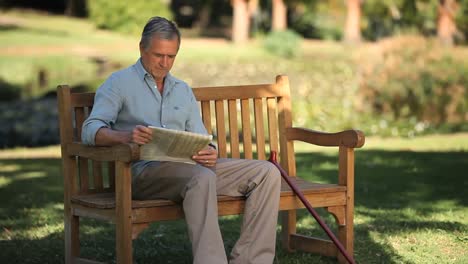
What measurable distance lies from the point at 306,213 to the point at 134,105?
275 cm

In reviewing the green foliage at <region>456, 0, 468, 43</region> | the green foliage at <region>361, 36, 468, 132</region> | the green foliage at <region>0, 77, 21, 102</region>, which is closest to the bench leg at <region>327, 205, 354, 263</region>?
the green foliage at <region>361, 36, 468, 132</region>

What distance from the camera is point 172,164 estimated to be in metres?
5.03

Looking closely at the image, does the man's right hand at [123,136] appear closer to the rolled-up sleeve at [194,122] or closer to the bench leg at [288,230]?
the rolled-up sleeve at [194,122]

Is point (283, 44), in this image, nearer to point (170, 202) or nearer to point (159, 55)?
point (159, 55)

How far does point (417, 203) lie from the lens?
321 inches

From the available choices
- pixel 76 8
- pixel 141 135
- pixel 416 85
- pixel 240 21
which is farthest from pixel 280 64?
pixel 76 8

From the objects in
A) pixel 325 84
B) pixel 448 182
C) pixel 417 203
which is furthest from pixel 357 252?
pixel 325 84

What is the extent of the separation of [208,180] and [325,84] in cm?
1496

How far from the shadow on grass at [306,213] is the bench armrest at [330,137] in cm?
68

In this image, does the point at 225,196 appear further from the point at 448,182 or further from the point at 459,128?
the point at 459,128

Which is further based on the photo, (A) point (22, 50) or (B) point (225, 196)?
(A) point (22, 50)

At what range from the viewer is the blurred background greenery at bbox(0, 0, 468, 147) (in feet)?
57.1

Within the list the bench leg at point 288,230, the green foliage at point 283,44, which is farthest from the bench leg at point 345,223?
the green foliage at point 283,44

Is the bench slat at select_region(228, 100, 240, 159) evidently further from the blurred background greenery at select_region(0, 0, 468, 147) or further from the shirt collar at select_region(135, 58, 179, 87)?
the blurred background greenery at select_region(0, 0, 468, 147)
